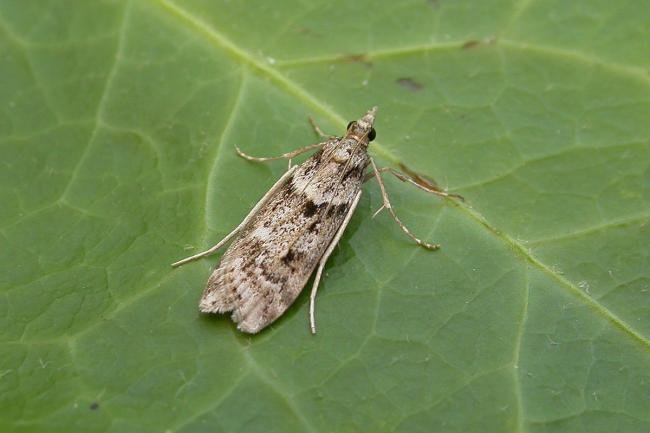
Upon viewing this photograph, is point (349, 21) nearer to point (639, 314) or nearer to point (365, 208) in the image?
point (365, 208)

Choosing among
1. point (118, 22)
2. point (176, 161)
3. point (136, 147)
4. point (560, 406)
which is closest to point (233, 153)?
point (176, 161)

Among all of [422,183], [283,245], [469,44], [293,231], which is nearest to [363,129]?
[422,183]

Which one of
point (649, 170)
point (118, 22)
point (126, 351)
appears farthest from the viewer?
point (118, 22)

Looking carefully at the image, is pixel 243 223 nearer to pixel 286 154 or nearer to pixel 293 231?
pixel 293 231

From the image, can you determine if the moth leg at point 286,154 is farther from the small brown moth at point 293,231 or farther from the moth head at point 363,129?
the moth head at point 363,129

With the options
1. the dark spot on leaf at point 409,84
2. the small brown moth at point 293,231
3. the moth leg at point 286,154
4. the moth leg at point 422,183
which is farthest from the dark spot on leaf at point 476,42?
the moth leg at point 286,154

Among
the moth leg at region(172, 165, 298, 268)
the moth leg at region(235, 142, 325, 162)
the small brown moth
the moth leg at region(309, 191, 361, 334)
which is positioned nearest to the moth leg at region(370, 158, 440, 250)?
the small brown moth

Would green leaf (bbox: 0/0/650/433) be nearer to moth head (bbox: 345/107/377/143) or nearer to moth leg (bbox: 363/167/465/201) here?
moth leg (bbox: 363/167/465/201)
